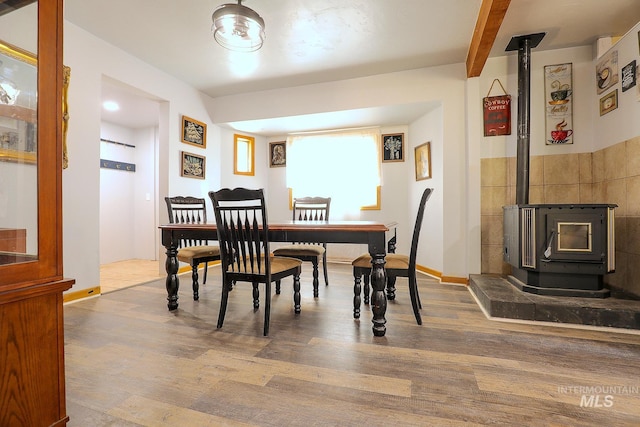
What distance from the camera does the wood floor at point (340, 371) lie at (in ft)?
3.90

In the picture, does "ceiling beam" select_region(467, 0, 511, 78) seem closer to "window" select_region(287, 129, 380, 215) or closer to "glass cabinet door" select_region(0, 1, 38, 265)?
"window" select_region(287, 129, 380, 215)

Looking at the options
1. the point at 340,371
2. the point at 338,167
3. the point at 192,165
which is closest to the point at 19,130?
the point at 340,371

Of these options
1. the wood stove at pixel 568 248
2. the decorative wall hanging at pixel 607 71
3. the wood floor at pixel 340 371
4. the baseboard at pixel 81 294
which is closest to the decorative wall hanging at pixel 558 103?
the decorative wall hanging at pixel 607 71

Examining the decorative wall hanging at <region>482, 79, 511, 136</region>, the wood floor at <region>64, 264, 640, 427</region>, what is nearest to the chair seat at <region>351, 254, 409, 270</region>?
the wood floor at <region>64, 264, 640, 427</region>

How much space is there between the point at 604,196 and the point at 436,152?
166cm

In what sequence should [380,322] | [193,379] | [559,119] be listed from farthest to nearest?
1. [559,119]
2. [380,322]
3. [193,379]

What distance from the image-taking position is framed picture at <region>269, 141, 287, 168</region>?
5.20 m

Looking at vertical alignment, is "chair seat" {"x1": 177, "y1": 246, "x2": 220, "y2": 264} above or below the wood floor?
above

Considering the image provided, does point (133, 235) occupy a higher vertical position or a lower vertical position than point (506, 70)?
lower

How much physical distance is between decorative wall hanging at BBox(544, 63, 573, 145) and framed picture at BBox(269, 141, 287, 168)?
363 centimetres

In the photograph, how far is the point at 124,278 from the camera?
3.68 metres

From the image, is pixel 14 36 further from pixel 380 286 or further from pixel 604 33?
pixel 604 33

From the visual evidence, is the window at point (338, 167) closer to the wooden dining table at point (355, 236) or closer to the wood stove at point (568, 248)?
the wood stove at point (568, 248)

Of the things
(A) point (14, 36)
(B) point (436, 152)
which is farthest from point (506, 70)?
(A) point (14, 36)
